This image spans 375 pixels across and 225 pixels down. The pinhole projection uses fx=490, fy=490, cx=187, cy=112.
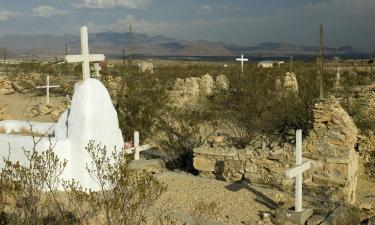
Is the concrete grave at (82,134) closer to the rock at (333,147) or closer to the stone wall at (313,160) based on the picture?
the stone wall at (313,160)

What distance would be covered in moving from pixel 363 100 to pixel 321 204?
8.84m

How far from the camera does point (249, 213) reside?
26.0 ft

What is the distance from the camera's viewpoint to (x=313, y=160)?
1013 cm

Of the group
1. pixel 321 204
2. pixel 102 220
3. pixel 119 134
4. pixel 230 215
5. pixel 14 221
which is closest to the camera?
pixel 14 221

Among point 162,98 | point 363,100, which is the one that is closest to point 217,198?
point 162,98

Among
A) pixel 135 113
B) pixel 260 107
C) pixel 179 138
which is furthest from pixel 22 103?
pixel 179 138

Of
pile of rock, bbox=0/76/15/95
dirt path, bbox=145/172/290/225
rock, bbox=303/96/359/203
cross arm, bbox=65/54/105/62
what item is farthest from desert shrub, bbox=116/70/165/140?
pile of rock, bbox=0/76/15/95

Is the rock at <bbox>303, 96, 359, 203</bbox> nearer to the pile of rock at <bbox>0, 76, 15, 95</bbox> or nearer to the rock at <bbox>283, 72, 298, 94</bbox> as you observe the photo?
the rock at <bbox>283, 72, 298, 94</bbox>

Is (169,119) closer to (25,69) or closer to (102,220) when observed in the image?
(102,220)

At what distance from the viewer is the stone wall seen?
386 inches

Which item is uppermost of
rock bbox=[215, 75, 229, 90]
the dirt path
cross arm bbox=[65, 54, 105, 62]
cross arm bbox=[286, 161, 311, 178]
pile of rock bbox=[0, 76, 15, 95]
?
cross arm bbox=[65, 54, 105, 62]

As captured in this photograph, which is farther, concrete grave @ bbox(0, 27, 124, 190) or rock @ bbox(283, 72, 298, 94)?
rock @ bbox(283, 72, 298, 94)

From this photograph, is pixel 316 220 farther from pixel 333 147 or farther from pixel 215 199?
pixel 333 147

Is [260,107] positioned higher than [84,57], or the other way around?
[84,57]
